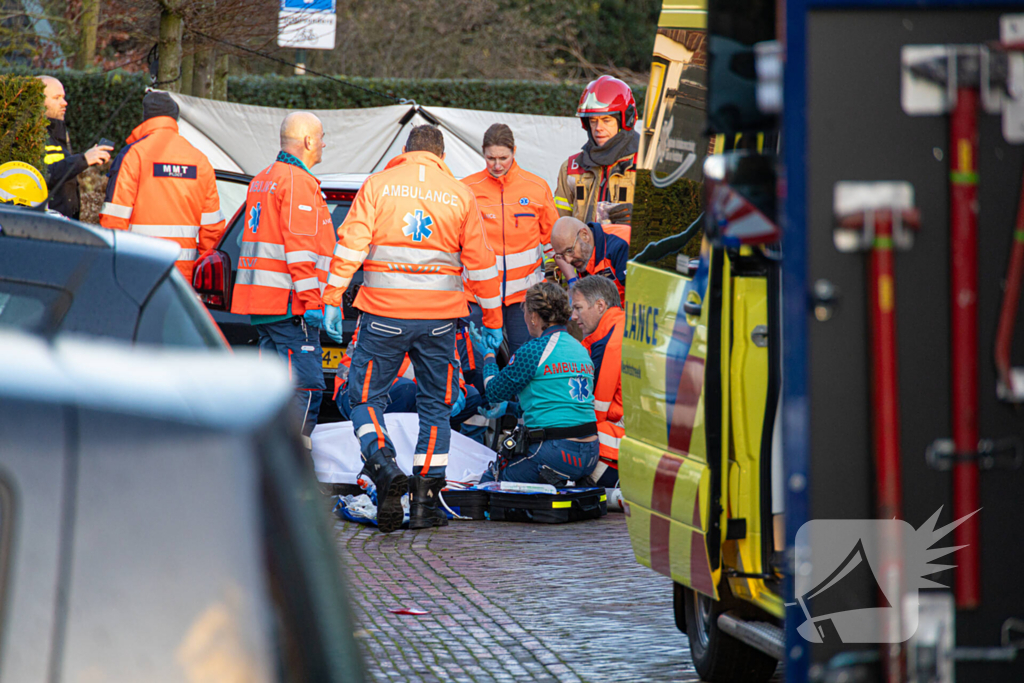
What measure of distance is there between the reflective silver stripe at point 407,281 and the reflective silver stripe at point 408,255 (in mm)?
68

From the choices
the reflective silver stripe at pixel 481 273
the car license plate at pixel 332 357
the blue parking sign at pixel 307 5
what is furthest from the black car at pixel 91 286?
the blue parking sign at pixel 307 5

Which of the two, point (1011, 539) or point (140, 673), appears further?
point (1011, 539)

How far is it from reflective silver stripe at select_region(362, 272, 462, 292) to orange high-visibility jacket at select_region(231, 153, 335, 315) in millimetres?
773

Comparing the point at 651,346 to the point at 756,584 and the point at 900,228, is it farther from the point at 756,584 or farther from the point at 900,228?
the point at 900,228

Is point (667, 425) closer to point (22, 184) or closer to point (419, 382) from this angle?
point (419, 382)

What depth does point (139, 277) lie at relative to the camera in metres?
2.45

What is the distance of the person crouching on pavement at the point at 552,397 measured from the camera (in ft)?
25.0

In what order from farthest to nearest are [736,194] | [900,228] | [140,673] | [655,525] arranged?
1. [655,525]
2. [736,194]
3. [900,228]
4. [140,673]

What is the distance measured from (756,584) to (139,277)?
233cm

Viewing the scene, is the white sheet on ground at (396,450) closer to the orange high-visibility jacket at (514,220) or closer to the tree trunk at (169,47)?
the orange high-visibility jacket at (514,220)

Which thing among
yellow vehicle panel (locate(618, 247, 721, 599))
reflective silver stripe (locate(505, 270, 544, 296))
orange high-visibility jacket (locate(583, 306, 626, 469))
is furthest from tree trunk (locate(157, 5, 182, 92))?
yellow vehicle panel (locate(618, 247, 721, 599))

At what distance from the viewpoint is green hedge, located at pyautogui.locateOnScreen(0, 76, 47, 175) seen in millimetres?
8898

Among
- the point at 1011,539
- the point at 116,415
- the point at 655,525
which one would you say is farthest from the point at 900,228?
the point at 655,525

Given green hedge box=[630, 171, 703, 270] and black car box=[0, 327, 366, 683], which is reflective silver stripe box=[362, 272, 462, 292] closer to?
green hedge box=[630, 171, 703, 270]
